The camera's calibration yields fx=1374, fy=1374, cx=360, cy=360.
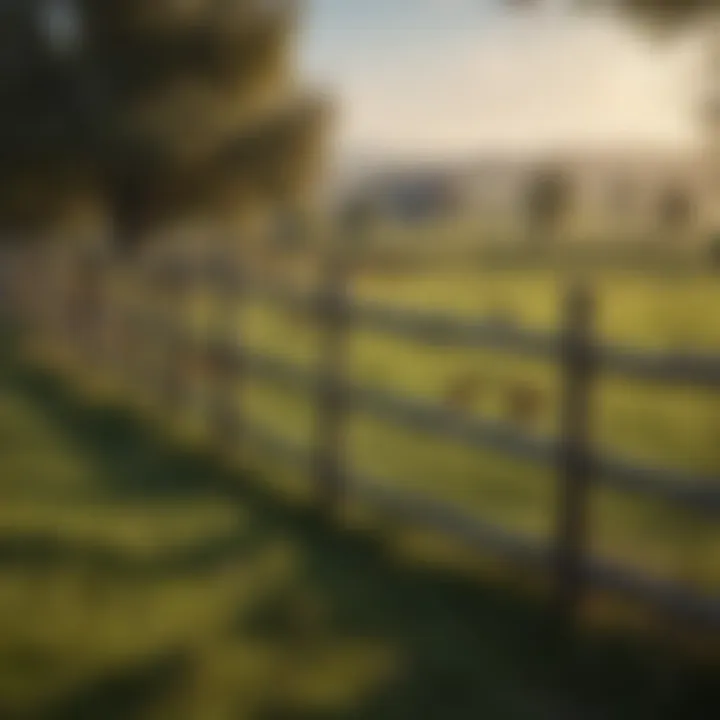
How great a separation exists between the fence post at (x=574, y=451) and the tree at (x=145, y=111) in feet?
12.1

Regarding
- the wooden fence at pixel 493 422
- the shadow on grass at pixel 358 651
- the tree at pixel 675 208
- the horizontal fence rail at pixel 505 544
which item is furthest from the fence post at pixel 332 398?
the tree at pixel 675 208

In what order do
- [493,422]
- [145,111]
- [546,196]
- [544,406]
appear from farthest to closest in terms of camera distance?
[145,111], [544,406], [493,422], [546,196]

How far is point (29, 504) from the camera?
5.23 metres

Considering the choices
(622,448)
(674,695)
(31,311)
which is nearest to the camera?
(674,695)

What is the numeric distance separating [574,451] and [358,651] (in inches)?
40.3

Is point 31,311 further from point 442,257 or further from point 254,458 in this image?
point 442,257

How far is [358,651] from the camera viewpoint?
12.5 ft

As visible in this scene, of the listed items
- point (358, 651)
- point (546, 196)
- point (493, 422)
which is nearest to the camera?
point (358, 651)

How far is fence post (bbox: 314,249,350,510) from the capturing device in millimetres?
5660

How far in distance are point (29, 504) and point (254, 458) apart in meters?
1.52

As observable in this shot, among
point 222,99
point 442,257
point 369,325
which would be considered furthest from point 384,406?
point 222,99

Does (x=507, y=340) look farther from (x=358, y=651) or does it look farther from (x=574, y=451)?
(x=358, y=651)

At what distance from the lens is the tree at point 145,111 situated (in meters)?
8.15

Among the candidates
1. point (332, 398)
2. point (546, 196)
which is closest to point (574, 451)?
point (546, 196)
